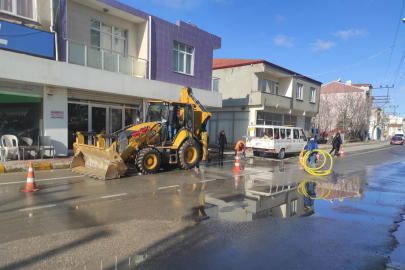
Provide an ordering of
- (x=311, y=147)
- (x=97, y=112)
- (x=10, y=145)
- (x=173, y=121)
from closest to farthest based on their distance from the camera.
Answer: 1. (x=173, y=121)
2. (x=10, y=145)
3. (x=311, y=147)
4. (x=97, y=112)

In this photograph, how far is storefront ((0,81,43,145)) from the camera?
35.8ft

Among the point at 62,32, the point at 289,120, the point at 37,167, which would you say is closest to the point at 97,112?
the point at 62,32

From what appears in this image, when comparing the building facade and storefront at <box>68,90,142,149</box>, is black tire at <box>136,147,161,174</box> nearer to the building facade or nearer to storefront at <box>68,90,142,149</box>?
storefront at <box>68,90,142,149</box>

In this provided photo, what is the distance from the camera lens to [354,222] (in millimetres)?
5469

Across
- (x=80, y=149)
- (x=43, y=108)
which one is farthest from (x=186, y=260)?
(x=43, y=108)

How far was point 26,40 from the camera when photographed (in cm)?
1073

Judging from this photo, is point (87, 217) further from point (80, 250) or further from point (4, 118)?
point (4, 118)

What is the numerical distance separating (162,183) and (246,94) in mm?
16009

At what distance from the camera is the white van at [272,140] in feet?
52.3

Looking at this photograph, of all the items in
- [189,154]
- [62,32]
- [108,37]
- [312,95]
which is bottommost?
[189,154]

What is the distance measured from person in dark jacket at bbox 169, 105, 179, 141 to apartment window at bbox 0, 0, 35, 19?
7345mm

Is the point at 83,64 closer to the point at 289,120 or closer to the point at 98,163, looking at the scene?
the point at 98,163

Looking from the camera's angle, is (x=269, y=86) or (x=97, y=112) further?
(x=269, y=86)

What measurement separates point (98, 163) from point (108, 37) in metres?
8.53
